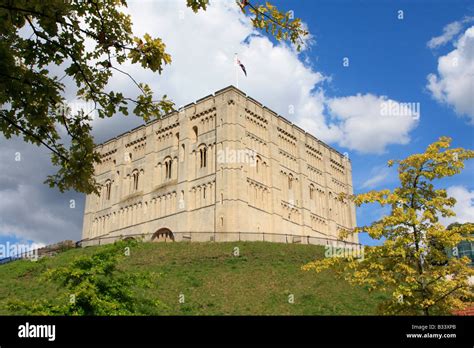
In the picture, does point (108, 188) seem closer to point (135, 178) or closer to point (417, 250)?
point (135, 178)

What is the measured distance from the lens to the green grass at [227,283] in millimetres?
22327

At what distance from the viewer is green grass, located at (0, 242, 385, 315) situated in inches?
879

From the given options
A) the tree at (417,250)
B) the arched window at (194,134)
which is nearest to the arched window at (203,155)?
the arched window at (194,134)

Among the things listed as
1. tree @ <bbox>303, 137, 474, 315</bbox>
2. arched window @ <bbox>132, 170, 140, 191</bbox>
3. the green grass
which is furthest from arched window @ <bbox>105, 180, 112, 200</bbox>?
tree @ <bbox>303, 137, 474, 315</bbox>

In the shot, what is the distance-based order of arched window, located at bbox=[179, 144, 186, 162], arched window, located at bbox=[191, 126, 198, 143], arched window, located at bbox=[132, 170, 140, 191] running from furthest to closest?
arched window, located at bbox=[132, 170, 140, 191], arched window, located at bbox=[191, 126, 198, 143], arched window, located at bbox=[179, 144, 186, 162]

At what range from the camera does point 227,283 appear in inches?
1059

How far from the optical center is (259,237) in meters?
44.2

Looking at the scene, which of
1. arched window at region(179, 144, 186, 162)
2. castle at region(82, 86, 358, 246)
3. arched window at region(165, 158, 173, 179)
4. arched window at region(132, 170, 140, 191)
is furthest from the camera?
arched window at region(132, 170, 140, 191)

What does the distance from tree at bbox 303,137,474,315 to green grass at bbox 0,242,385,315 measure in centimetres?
738

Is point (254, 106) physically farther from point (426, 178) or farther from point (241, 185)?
point (426, 178)

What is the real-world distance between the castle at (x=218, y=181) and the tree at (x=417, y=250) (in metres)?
30.4

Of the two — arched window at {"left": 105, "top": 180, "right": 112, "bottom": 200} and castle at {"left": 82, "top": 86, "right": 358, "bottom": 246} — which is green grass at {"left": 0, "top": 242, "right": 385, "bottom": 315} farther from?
arched window at {"left": 105, "top": 180, "right": 112, "bottom": 200}
